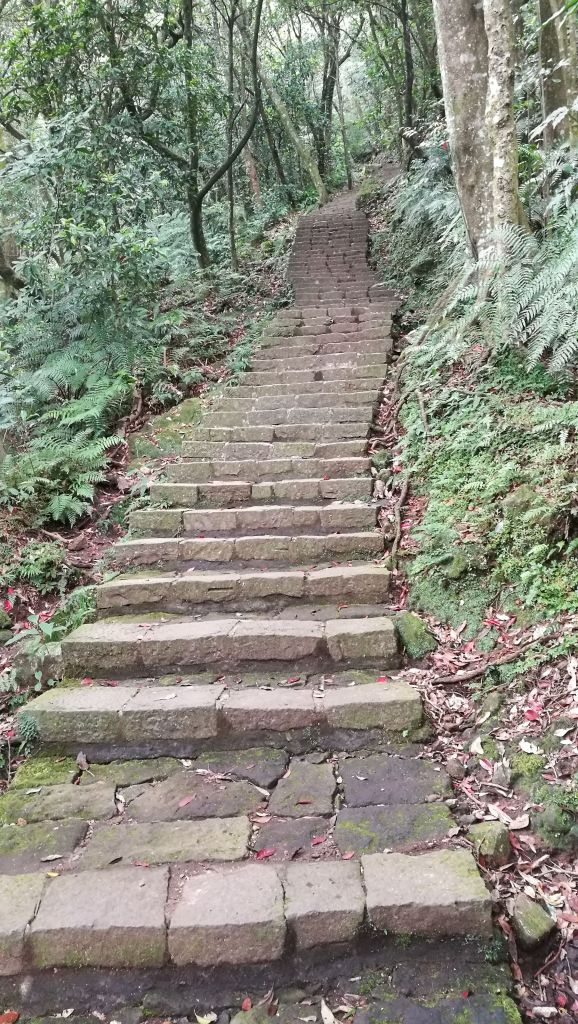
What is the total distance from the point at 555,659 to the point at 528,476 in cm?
118

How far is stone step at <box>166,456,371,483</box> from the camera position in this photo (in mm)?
5027

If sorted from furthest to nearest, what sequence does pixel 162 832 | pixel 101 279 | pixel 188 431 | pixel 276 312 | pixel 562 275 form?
pixel 276 312 < pixel 101 279 < pixel 188 431 < pixel 562 275 < pixel 162 832

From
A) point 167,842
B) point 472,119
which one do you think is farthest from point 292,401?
point 167,842

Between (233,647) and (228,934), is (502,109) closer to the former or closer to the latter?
(233,647)

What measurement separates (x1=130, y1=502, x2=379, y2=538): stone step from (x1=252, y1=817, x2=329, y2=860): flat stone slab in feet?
7.30

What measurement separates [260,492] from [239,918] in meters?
3.21

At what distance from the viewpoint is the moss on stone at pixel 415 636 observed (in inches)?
133

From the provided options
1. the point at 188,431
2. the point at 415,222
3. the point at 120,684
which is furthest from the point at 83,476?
the point at 415,222

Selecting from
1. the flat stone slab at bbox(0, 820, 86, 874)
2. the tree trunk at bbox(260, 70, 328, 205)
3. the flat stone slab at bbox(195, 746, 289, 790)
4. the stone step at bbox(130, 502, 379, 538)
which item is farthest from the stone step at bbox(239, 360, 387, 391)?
the tree trunk at bbox(260, 70, 328, 205)

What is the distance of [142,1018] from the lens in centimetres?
199

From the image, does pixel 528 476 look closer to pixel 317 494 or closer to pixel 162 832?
pixel 317 494

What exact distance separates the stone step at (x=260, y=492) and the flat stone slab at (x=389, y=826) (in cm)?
252

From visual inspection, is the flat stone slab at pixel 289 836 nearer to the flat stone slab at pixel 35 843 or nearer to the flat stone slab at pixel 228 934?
the flat stone slab at pixel 228 934

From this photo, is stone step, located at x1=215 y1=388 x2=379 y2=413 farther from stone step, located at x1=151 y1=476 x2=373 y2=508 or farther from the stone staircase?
stone step, located at x1=151 y1=476 x2=373 y2=508
